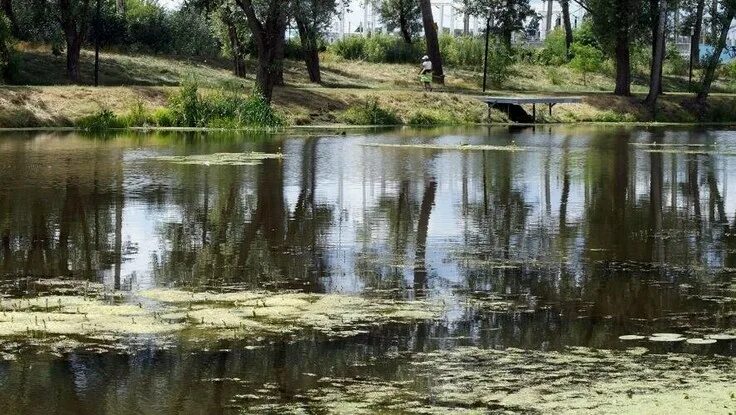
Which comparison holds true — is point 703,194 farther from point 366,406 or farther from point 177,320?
point 366,406

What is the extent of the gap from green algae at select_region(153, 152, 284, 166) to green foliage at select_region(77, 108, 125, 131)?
14.1 metres

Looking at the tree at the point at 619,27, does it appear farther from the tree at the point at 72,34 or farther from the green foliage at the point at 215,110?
the tree at the point at 72,34

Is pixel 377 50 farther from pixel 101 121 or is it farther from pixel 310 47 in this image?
pixel 101 121

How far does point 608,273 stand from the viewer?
13.4 meters

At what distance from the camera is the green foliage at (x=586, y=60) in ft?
241

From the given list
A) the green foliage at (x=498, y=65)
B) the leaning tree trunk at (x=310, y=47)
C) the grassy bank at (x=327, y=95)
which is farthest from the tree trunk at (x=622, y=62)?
the leaning tree trunk at (x=310, y=47)

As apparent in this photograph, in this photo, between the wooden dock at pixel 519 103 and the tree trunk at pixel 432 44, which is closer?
the wooden dock at pixel 519 103

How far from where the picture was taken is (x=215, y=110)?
45938 millimetres

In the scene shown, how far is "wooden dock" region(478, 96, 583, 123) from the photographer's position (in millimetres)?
55031

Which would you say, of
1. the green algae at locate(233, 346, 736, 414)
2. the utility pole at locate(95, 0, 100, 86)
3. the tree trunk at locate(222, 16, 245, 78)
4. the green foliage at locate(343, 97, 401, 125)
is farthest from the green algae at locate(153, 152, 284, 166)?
the tree trunk at locate(222, 16, 245, 78)

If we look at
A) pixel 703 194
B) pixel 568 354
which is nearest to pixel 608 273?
pixel 568 354

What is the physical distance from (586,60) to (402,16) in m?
13.3

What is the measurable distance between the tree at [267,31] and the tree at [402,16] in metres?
31.4

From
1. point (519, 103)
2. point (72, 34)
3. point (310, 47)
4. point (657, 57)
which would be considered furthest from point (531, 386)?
point (657, 57)
